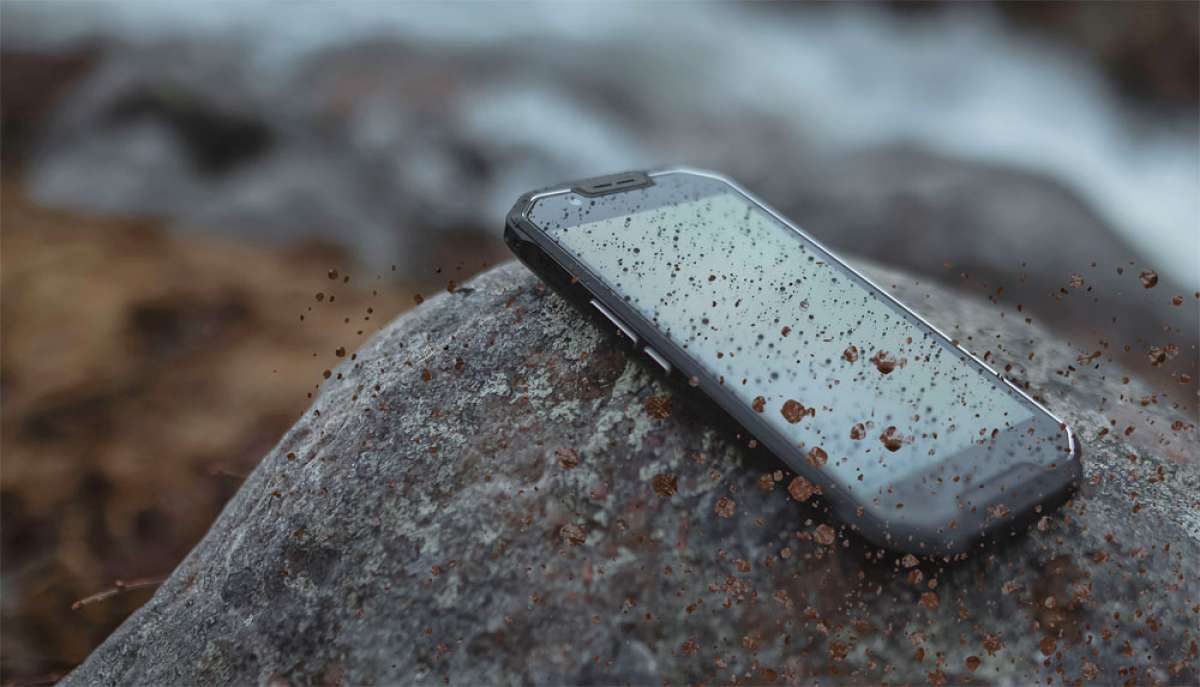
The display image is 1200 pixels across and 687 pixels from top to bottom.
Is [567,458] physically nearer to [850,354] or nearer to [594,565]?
[594,565]

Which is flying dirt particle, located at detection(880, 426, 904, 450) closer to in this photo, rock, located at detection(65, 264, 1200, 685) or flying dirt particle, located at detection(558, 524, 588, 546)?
rock, located at detection(65, 264, 1200, 685)

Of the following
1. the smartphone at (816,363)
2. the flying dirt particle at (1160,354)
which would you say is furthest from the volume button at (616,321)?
the flying dirt particle at (1160,354)

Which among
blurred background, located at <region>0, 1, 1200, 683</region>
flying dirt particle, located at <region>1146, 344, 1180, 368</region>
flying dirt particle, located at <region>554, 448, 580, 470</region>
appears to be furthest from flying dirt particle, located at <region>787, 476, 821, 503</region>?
blurred background, located at <region>0, 1, 1200, 683</region>

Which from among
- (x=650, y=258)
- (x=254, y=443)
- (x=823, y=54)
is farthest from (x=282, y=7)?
(x=650, y=258)

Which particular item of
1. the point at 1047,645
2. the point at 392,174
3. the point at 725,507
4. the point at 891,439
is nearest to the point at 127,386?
the point at 392,174

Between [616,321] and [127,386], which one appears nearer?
[616,321]

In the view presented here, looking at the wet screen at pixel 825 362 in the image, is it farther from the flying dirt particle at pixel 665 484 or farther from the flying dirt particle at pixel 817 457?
the flying dirt particle at pixel 665 484
